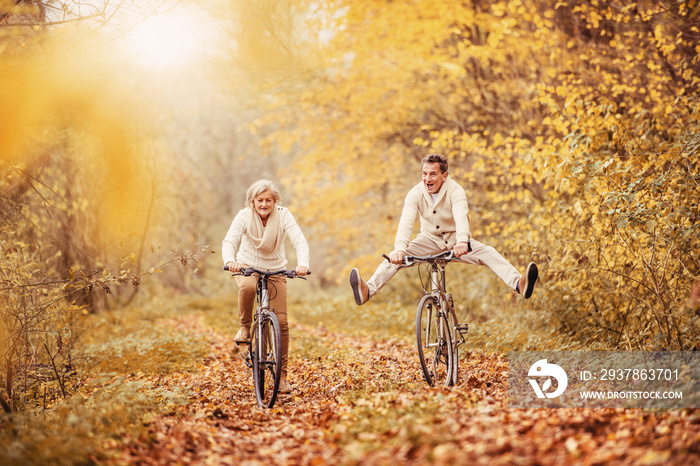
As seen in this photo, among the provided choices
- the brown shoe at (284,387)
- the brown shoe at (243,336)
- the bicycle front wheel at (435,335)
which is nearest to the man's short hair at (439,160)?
the bicycle front wheel at (435,335)

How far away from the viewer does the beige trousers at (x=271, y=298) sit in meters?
5.87

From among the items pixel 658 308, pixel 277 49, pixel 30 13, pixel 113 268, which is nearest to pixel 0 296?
pixel 30 13

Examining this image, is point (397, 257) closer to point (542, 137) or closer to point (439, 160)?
point (439, 160)

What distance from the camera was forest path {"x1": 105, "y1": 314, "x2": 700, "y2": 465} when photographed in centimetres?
348

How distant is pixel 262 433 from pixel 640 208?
4066 mm

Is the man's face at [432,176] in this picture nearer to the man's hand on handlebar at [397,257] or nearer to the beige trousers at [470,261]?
the beige trousers at [470,261]

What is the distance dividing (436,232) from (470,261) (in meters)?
0.44

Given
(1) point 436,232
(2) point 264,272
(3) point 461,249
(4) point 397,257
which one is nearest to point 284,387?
(2) point 264,272

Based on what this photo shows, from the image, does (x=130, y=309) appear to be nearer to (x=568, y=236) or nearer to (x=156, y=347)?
(x=156, y=347)

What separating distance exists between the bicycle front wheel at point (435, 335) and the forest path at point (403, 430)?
22 centimetres

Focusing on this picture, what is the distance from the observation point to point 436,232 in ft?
19.6

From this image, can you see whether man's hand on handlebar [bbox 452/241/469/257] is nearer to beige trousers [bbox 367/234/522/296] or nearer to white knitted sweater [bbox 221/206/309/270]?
beige trousers [bbox 367/234/522/296]

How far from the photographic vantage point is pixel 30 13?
5754 mm

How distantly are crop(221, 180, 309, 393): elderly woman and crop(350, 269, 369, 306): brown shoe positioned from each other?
61cm
